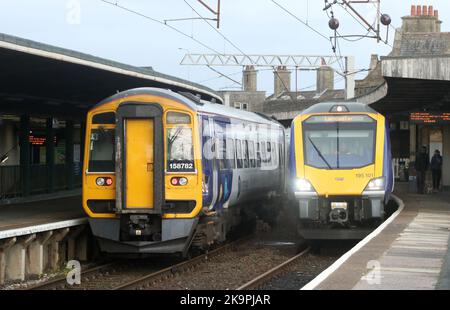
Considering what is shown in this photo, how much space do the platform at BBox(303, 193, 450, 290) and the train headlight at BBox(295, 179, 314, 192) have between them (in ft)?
5.08

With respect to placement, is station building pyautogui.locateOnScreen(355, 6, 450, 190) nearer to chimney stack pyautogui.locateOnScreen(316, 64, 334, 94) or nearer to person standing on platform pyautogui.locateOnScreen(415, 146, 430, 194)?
person standing on platform pyautogui.locateOnScreen(415, 146, 430, 194)

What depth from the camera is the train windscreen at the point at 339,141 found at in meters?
15.0

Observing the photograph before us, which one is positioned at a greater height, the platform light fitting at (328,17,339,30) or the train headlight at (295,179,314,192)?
the platform light fitting at (328,17,339,30)

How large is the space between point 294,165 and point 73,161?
13.1 m

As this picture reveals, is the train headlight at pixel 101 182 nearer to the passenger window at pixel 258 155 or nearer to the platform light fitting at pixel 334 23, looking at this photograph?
the passenger window at pixel 258 155

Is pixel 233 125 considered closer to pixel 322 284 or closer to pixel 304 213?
pixel 304 213

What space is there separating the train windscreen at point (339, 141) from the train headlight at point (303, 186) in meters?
0.40

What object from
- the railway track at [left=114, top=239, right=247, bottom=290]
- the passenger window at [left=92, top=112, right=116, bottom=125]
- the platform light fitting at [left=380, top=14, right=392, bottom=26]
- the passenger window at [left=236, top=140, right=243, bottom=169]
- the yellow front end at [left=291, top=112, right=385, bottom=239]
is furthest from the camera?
the platform light fitting at [left=380, top=14, right=392, bottom=26]

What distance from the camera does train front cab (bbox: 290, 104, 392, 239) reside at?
48.3 feet

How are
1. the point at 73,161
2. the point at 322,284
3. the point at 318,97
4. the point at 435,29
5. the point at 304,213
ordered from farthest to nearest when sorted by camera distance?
the point at 318,97 → the point at 435,29 → the point at 73,161 → the point at 304,213 → the point at 322,284

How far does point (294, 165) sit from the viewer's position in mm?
15195

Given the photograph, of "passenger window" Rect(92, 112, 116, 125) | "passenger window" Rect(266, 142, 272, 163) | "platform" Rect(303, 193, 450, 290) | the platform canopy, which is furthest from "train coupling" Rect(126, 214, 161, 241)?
"passenger window" Rect(266, 142, 272, 163)

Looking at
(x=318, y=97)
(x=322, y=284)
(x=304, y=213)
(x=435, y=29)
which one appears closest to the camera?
(x=322, y=284)

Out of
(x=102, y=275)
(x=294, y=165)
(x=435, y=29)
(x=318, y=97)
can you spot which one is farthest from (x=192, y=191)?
(x=318, y=97)
